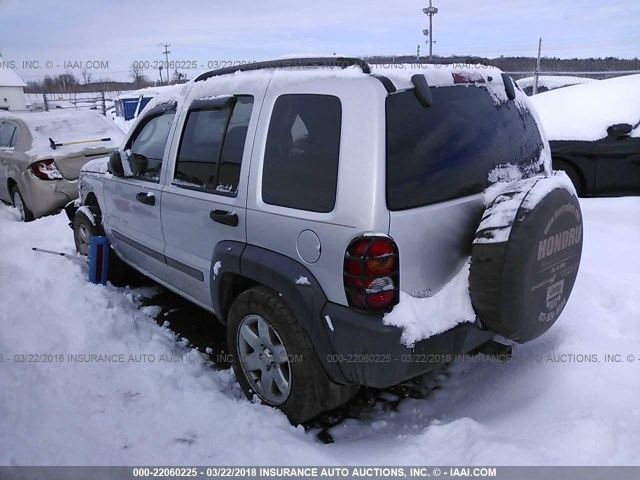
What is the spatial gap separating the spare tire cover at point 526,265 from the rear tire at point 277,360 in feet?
2.88

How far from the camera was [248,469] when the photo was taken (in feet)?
7.61

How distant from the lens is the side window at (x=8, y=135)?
762 cm

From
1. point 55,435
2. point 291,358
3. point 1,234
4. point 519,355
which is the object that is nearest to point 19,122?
point 1,234

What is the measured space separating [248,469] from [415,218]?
55.7 inches

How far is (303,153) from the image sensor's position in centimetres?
248

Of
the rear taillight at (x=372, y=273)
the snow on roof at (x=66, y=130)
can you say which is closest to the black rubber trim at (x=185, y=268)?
the rear taillight at (x=372, y=273)

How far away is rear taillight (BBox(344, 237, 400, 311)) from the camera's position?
2.14 meters

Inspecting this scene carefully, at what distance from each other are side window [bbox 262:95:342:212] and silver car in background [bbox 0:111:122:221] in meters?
5.48

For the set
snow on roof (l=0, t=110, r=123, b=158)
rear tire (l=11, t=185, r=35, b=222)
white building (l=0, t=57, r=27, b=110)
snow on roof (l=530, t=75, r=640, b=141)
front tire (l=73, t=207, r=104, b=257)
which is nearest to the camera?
front tire (l=73, t=207, r=104, b=257)

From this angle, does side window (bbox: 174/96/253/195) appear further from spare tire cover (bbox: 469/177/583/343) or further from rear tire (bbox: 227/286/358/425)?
spare tire cover (bbox: 469/177/583/343)

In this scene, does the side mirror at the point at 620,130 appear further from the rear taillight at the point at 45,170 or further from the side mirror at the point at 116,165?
the rear taillight at the point at 45,170

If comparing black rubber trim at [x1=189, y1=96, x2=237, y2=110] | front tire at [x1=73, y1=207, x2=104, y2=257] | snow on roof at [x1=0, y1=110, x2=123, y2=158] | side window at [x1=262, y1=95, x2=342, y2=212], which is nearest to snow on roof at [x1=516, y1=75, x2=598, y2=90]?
snow on roof at [x1=0, y1=110, x2=123, y2=158]

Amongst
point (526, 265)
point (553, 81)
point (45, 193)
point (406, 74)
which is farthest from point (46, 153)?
point (553, 81)

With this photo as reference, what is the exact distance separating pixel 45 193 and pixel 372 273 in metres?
6.36
